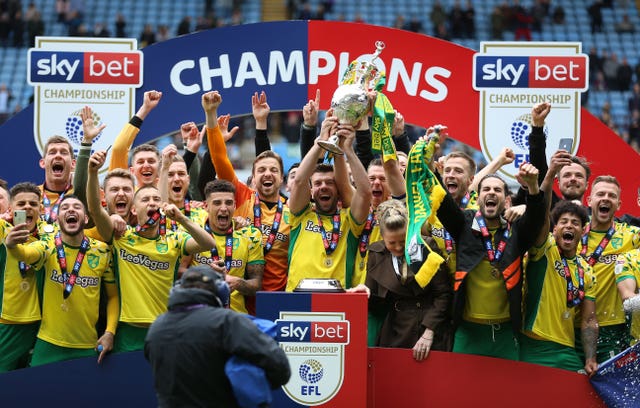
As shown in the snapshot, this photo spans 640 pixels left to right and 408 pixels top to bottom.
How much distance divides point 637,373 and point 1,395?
3.88 m

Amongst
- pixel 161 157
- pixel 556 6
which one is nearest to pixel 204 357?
pixel 161 157

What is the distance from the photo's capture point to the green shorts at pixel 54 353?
7.53 metres

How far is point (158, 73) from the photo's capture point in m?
9.88

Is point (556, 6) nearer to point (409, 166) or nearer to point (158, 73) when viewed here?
point (158, 73)

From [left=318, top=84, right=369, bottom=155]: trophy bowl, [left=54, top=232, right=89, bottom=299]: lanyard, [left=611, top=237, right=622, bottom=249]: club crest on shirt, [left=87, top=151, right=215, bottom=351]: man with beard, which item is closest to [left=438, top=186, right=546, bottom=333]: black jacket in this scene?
[left=318, top=84, right=369, bottom=155]: trophy bowl

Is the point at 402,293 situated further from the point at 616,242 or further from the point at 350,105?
the point at 616,242

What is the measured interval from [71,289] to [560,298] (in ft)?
10.4

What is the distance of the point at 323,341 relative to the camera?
659cm

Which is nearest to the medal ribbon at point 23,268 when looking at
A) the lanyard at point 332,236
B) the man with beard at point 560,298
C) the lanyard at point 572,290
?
the lanyard at point 332,236

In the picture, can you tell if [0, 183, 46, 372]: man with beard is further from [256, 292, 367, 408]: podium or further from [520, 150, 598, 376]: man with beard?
[520, 150, 598, 376]: man with beard

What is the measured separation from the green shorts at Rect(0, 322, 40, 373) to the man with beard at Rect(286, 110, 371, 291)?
5.80ft

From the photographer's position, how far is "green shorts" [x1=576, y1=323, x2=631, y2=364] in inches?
302

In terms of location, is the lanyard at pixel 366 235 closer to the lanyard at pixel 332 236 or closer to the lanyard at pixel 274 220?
the lanyard at pixel 332 236

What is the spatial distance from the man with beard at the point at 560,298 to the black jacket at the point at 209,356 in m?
2.51
